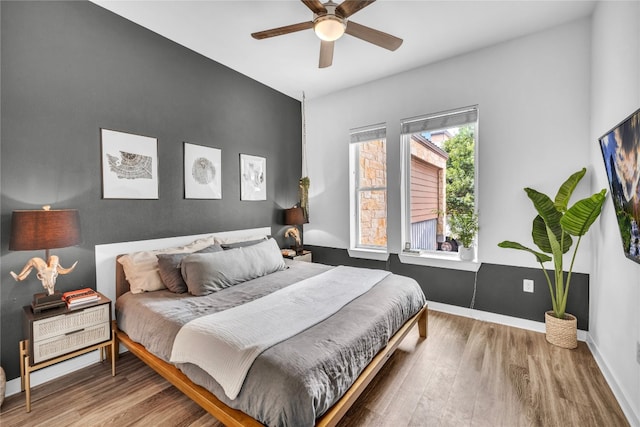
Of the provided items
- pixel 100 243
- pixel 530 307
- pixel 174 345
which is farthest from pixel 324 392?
pixel 530 307

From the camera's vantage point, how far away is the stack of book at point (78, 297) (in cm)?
206

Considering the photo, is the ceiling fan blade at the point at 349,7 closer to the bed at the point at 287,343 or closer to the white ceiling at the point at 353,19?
the white ceiling at the point at 353,19

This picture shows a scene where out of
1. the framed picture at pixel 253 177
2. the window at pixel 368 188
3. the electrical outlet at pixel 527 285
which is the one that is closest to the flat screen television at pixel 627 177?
the electrical outlet at pixel 527 285

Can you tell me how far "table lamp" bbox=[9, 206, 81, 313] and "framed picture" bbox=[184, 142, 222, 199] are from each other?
1.20 meters

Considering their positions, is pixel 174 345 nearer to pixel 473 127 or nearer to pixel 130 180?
pixel 130 180

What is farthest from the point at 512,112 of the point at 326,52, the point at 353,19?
the point at 326,52

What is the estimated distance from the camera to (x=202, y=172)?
328cm

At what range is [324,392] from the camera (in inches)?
54.7

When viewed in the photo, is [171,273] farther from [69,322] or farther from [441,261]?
[441,261]

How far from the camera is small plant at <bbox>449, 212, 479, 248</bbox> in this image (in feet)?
10.5

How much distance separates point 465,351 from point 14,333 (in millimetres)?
3596

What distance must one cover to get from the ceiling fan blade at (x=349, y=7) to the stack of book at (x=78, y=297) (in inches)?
109

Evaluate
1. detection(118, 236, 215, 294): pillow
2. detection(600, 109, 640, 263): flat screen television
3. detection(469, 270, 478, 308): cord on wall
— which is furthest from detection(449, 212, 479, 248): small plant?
detection(118, 236, 215, 294): pillow

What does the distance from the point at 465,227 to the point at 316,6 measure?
2.61 m
